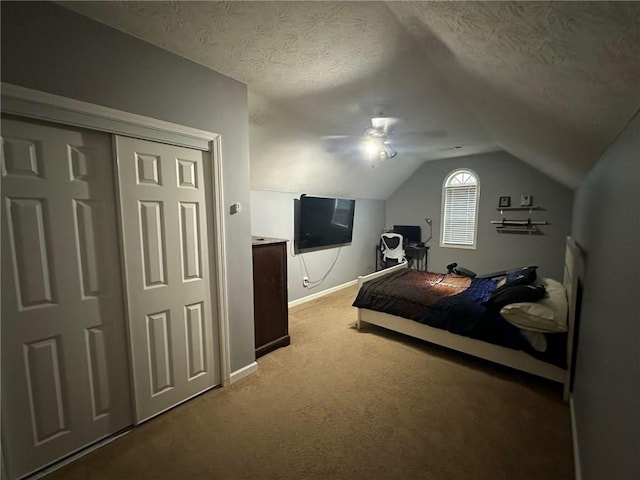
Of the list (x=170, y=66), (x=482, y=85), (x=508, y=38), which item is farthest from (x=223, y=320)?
(x=482, y=85)

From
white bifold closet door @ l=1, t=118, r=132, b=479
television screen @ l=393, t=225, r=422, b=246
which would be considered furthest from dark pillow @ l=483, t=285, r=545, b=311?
television screen @ l=393, t=225, r=422, b=246

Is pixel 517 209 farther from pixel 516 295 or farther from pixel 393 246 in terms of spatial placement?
pixel 516 295

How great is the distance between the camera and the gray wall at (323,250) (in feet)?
12.4

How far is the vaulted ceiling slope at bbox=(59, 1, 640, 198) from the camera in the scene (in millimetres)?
893

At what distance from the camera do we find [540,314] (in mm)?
2098

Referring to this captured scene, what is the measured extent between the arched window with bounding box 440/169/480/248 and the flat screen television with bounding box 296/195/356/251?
1.94 metres

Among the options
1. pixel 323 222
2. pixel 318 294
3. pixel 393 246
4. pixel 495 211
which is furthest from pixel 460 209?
pixel 318 294

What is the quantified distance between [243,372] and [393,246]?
3.88m

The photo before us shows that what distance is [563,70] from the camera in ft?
3.49

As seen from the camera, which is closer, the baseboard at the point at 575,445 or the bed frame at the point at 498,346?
the baseboard at the point at 575,445

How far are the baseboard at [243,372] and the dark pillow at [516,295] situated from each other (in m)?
2.25

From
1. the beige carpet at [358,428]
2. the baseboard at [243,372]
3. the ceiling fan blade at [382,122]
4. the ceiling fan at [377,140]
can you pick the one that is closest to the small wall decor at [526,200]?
the ceiling fan at [377,140]

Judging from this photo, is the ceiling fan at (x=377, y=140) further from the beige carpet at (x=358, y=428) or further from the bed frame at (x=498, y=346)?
the beige carpet at (x=358, y=428)

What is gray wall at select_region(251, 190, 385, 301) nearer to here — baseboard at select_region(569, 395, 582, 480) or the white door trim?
the white door trim
